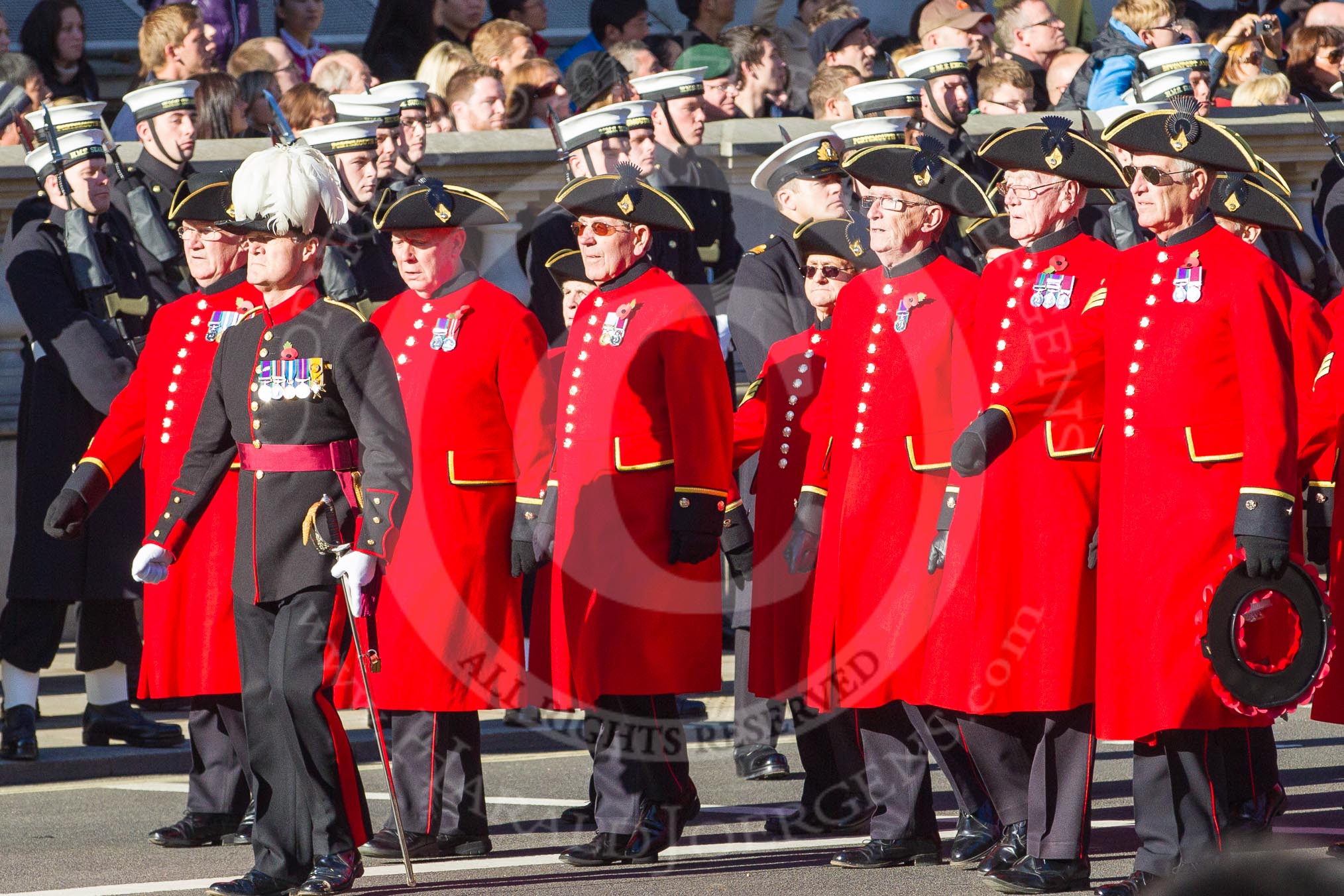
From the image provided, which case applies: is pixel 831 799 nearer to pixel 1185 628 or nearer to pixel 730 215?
pixel 1185 628

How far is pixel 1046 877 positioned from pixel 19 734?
4160 mm

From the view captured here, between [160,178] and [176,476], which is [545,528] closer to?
[176,476]

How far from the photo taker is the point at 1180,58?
9.99 metres

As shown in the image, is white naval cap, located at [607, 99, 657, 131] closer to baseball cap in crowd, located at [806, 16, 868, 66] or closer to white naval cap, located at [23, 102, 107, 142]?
white naval cap, located at [23, 102, 107, 142]

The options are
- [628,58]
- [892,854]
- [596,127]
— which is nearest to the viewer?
[892,854]

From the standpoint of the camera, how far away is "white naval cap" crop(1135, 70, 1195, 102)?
9711 mm

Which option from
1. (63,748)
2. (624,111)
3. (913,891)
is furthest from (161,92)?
(913,891)

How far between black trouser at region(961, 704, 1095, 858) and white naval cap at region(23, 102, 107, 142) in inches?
170

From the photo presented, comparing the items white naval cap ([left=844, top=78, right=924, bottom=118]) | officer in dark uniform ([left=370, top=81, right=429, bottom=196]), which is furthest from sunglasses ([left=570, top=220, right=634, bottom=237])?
white naval cap ([left=844, top=78, right=924, bottom=118])

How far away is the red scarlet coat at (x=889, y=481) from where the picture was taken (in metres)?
6.22

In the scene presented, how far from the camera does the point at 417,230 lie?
667cm

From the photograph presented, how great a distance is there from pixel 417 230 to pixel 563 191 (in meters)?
0.47

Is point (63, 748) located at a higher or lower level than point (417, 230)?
lower

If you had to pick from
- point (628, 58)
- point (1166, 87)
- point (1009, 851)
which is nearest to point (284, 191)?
point (1009, 851)
